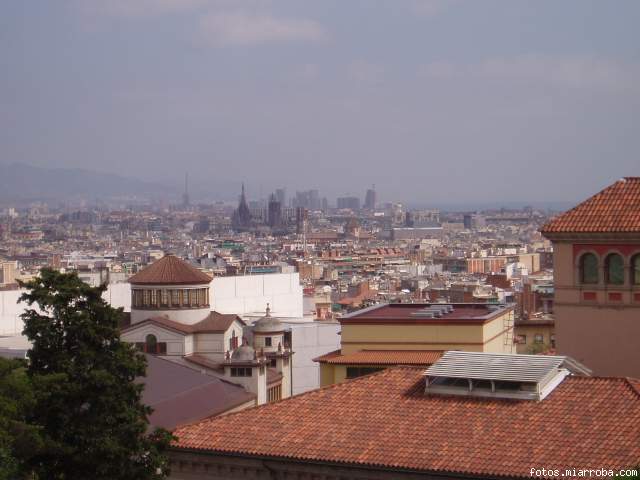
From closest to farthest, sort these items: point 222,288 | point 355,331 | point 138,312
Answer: point 355,331
point 138,312
point 222,288

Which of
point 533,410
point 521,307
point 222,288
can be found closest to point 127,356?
point 533,410

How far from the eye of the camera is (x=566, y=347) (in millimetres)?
20562

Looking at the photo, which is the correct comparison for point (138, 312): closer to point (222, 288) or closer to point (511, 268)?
point (222, 288)

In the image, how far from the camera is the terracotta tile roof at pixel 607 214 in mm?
20031

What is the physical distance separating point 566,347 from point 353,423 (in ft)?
18.4

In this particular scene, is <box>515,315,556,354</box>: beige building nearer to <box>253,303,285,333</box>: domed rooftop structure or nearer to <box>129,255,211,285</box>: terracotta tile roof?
<box>253,303,285,333</box>: domed rooftop structure

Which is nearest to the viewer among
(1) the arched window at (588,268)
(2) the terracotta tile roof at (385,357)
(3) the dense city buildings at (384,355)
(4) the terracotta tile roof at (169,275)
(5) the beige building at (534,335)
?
(3) the dense city buildings at (384,355)

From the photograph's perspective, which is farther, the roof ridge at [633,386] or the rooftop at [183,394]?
the rooftop at [183,394]

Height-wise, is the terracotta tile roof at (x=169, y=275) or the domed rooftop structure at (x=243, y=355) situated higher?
the terracotta tile roof at (x=169, y=275)

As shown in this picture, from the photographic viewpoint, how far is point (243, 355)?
114 ft

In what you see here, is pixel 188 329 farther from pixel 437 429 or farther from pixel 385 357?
pixel 437 429

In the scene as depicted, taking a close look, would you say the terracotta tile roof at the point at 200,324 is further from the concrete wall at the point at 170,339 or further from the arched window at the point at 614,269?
the arched window at the point at 614,269

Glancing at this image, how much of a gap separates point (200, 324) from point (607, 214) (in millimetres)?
19219

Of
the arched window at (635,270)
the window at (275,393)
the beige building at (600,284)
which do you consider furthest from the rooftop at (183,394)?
the arched window at (635,270)
